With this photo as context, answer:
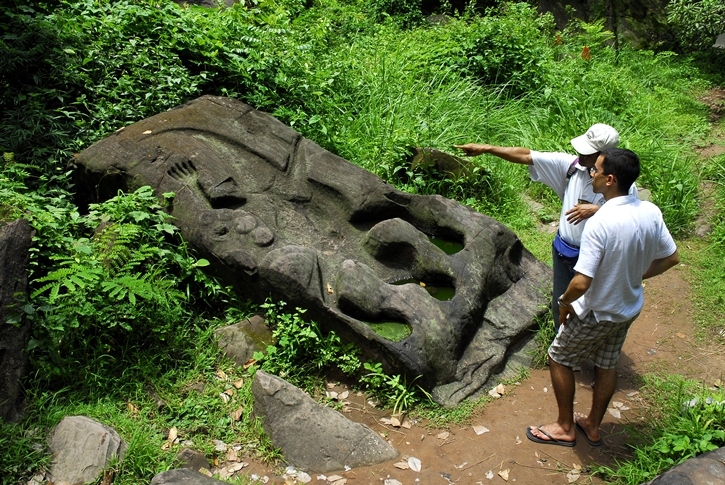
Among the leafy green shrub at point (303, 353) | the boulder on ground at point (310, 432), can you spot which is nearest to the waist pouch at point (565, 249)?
the leafy green shrub at point (303, 353)

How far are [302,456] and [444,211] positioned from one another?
7.80ft

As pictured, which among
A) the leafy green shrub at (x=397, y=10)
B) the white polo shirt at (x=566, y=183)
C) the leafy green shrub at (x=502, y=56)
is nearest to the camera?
the white polo shirt at (x=566, y=183)

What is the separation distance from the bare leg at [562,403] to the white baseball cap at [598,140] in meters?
1.35

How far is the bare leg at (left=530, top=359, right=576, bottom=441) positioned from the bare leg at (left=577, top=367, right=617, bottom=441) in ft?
0.36

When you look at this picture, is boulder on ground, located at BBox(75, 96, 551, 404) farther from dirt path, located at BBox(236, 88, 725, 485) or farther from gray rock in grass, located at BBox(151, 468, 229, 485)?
gray rock in grass, located at BBox(151, 468, 229, 485)

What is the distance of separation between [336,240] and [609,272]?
2440 millimetres

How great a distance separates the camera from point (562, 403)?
11.8ft

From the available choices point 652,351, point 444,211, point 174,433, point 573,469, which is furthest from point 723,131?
point 174,433

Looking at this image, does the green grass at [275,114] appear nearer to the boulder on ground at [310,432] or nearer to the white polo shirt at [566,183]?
the boulder on ground at [310,432]

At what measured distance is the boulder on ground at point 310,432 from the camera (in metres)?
3.55

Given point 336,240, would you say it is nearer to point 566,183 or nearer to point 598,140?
point 566,183

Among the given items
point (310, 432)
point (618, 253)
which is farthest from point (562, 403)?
point (310, 432)

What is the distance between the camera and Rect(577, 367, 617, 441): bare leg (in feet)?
11.4

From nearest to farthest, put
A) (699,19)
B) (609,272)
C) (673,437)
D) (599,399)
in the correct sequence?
1. (609,272)
2. (673,437)
3. (599,399)
4. (699,19)
